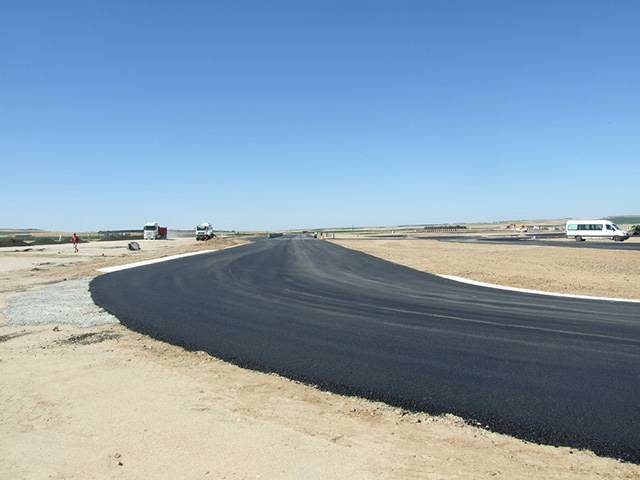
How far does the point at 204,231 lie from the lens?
8169 cm

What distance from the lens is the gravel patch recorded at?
1158 cm

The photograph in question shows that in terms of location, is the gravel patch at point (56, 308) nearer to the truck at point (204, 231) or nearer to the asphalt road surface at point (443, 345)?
the asphalt road surface at point (443, 345)

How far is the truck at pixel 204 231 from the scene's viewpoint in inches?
3155

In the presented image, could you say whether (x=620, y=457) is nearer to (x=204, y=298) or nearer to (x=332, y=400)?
(x=332, y=400)

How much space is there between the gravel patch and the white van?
2096 inches

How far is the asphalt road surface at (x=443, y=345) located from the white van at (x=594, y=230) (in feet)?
140

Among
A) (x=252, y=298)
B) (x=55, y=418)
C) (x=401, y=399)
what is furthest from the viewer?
(x=252, y=298)

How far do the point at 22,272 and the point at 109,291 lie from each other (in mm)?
12725

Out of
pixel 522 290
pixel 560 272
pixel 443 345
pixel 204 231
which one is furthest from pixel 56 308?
pixel 204 231

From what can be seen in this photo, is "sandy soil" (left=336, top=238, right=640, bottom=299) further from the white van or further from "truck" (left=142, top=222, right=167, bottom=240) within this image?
"truck" (left=142, top=222, right=167, bottom=240)

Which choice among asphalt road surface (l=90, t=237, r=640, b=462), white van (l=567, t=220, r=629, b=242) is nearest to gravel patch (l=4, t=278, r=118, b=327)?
asphalt road surface (l=90, t=237, r=640, b=462)

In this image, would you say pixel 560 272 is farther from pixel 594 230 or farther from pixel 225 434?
pixel 594 230

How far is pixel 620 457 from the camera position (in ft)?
14.2

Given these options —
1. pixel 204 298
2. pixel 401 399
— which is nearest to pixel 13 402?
pixel 401 399
